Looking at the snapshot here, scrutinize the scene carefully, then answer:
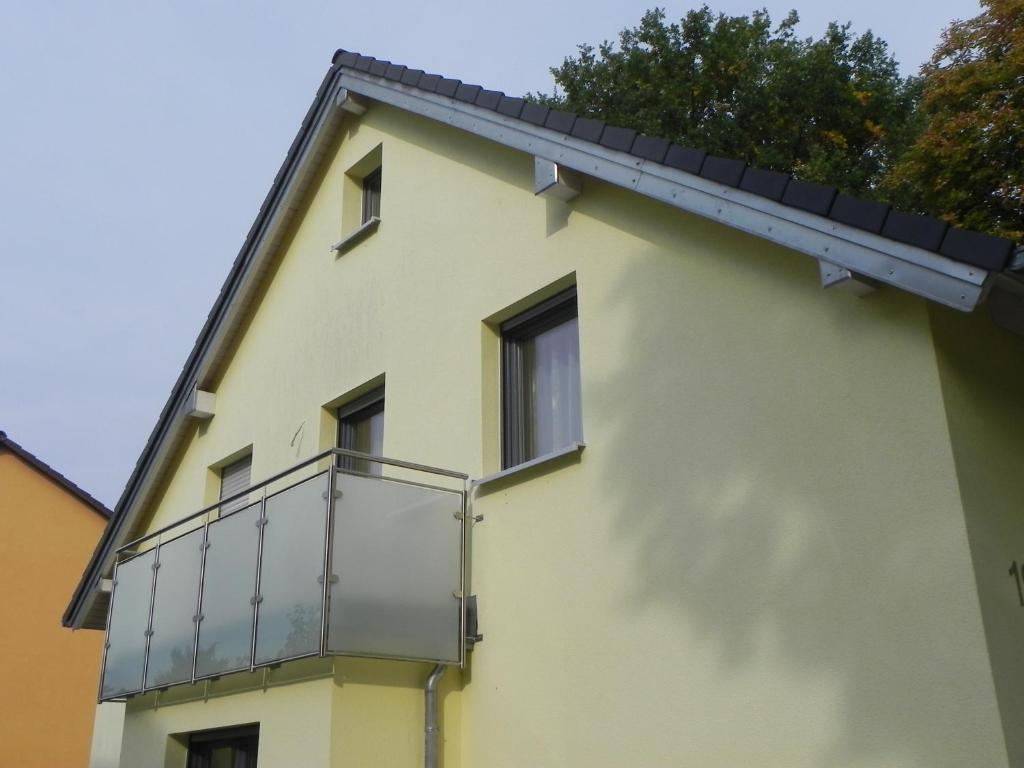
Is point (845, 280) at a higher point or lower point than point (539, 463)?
higher

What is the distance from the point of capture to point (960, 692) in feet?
17.7

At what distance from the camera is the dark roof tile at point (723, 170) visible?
6.72 metres

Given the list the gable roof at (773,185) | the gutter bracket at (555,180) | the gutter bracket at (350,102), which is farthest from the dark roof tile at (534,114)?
the gutter bracket at (350,102)

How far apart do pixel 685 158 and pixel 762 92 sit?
17.6 meters

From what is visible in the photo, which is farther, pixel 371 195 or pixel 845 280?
pixel 371 195

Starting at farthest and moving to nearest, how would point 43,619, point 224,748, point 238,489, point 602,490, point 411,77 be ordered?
point 43,619, point 238,489, point 411,77, point 224,748, point 602,490

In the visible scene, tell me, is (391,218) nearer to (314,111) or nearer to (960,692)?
(314,111)

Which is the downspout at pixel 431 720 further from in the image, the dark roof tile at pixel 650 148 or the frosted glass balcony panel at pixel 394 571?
the dark roof tile at pixel 650 148

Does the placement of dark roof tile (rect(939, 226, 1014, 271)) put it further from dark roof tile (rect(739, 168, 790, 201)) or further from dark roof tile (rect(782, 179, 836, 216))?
dark roof tile (rect(739, 168, 790, 201))

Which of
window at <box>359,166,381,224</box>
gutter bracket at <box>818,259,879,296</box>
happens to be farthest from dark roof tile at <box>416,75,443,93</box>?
gutter bracket at <box>818,259,879,296</box>

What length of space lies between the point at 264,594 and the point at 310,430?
9.49 feet

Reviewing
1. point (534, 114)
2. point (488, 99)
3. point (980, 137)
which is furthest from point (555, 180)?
point (980, 137)

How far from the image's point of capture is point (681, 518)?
698 cm

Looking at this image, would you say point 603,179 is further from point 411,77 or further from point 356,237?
point 356,237
